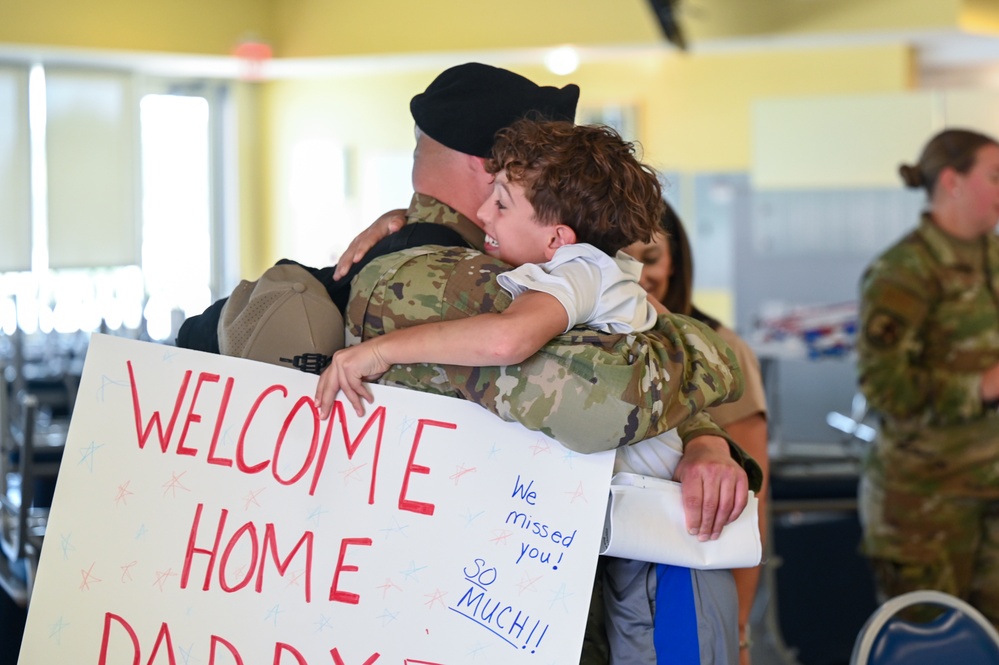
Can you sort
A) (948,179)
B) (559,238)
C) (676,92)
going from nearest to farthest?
(559,238) → (948,179) → (676,92)

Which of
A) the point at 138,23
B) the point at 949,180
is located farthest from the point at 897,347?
the point at 138,23

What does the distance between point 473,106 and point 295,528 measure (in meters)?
0.61

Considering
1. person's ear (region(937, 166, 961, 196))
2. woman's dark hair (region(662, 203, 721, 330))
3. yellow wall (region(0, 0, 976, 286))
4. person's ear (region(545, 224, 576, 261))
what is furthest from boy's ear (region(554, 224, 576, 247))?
yellow wall (region(0, 0, 976, 286))

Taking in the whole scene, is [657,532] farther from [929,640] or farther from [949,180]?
[949,180]

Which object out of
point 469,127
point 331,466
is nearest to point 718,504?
point 331,466

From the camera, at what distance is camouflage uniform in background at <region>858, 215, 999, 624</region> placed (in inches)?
103

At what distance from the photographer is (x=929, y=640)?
5.67ft

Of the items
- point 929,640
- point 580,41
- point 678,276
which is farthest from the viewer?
point 580,41

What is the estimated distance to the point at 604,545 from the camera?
52.8 inches

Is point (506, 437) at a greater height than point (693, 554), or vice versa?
point (506, 437)

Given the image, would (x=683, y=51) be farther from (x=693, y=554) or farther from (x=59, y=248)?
(x=693, y=554)

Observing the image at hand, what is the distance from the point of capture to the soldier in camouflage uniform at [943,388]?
8.57 feet

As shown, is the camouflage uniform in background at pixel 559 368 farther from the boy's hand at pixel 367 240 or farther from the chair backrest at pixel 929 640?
the chair backrest at pixel 929 640

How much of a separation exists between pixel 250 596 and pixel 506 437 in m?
0.39
